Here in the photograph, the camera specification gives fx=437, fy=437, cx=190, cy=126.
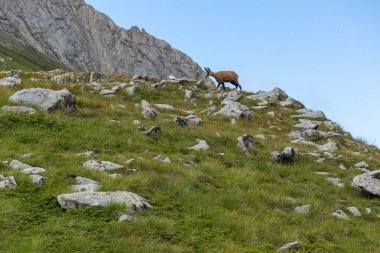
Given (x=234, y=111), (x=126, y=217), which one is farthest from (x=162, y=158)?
(x=234, y=111)

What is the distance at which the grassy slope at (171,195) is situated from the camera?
24.8ft

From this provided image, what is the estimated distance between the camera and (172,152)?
14.2 m

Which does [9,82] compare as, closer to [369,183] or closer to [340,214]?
[340,214]

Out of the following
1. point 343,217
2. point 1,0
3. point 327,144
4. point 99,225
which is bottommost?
point 99,225

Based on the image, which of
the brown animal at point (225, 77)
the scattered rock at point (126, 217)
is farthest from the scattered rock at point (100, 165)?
the brown animal at point (225, 77)

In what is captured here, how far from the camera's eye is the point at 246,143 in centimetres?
1636

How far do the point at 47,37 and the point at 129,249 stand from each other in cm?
19530

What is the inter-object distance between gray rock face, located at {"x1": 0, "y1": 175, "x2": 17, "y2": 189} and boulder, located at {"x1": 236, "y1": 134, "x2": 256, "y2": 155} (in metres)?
8.73

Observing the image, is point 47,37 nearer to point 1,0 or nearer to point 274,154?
point 1,0

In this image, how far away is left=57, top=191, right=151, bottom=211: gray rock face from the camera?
330 inches

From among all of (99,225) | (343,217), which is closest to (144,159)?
(99,225)

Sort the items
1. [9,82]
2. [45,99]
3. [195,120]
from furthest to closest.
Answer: [9,82] < [195,120] < [45,99]

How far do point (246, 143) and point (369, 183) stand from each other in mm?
4619

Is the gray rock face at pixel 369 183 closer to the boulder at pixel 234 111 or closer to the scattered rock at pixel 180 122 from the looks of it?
the scattered rock at pixel 180 122
